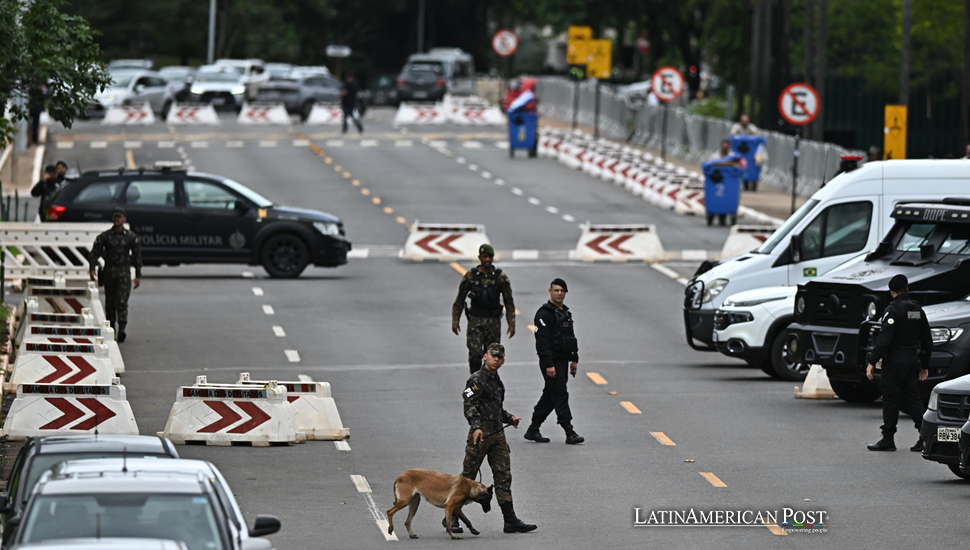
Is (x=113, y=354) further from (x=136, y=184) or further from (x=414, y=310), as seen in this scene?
(x=136, y=184)

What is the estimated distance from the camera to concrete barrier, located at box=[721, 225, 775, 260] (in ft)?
96.9

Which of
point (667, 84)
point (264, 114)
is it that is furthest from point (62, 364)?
point (264, 114)

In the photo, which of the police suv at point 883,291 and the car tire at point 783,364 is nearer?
the police suv at point 883,291

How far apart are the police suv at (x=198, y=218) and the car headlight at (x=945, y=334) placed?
12887mm

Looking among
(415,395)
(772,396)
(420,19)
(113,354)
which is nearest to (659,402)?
(772,396)

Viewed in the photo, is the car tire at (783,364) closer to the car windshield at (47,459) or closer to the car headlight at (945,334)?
the car headlight at (945,334)

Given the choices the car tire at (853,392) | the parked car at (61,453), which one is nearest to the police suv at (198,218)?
the car tire at (853,392)

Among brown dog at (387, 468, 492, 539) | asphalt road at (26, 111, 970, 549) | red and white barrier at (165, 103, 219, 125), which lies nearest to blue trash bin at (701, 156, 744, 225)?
asphalt road at (26, 111, 970, 549)

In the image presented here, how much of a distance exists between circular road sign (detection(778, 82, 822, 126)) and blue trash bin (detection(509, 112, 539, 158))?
15.5 meters

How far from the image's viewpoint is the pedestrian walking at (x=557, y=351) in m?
15.7

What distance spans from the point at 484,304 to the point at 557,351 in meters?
1.87

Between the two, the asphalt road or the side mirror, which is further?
the asphalt road

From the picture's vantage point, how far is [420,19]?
284ft
